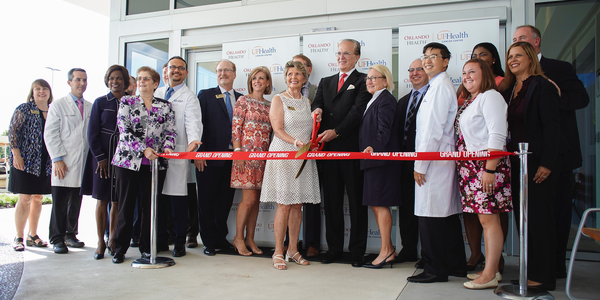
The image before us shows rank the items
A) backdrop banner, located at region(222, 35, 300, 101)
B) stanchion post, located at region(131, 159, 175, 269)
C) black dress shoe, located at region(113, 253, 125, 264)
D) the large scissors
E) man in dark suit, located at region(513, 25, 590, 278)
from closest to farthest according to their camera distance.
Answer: man in dark suit, located at region(513, 25, 590, 278) → the large scissors → stanchion post, located at region(131, 159, 175, 269) → black dress shoe, located at region(113, 253, 125, 264) → backdrop banner, located at region(222, 35, 300, 101)

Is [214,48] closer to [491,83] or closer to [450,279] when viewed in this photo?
[491,83]

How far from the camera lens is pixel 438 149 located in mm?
2863

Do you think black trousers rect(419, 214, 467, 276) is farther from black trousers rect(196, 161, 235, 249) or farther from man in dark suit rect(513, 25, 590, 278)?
black trousers rect(196, 161, 235, 249)

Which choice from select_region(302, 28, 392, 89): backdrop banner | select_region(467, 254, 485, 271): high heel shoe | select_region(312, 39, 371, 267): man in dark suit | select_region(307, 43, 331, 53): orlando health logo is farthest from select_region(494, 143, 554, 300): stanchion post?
select_region(307, 43, 331, 53): orlando health logo

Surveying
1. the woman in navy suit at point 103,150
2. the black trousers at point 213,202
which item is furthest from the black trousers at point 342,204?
the woman in navy suit at point 103,150

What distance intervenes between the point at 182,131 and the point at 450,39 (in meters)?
3.00

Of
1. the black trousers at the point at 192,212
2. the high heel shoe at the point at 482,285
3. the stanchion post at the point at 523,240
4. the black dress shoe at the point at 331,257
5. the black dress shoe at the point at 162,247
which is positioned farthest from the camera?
the black trousers at the point at 192,212

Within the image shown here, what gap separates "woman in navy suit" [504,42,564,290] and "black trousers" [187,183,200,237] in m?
3.41

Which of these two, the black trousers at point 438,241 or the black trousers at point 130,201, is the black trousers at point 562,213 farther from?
the black trousers at point 130,201

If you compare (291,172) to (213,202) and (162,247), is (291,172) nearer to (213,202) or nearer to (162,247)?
(213,202)

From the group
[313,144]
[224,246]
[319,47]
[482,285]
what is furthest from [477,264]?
[319,47]

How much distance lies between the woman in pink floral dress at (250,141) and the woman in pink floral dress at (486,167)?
193 centimetres

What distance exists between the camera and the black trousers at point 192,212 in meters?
4.48

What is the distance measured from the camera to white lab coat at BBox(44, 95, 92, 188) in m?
4.07
